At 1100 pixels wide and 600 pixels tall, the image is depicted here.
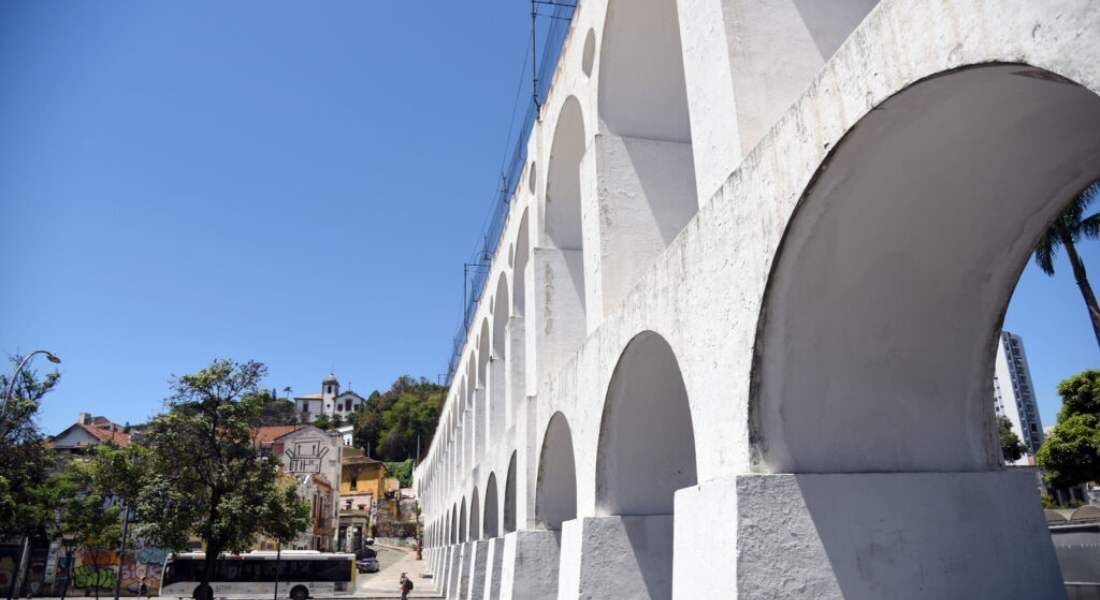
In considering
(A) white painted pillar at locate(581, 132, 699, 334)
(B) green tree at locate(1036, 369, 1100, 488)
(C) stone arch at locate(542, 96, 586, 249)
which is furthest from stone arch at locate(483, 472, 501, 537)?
(B) green tree at locate(1036, 369, 1100, 488)

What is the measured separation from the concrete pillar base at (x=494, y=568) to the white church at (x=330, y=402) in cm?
10085

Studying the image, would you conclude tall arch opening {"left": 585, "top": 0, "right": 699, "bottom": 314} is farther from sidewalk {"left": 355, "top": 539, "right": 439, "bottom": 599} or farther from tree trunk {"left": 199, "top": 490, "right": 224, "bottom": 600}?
sidewalk {"left": 355, "top": 539, "right": 439, "bottom": 599}

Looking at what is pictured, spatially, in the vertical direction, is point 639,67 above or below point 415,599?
above

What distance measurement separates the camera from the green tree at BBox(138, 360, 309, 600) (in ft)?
57.2

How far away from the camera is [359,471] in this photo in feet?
230

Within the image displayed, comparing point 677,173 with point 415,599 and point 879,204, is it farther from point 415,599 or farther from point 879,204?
point 415,599

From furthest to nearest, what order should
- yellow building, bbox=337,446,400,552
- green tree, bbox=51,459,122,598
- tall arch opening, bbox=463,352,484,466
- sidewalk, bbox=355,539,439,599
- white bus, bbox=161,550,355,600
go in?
yellow building, bbox=337,446,400,552 → sidewalk, bbox=355,539,439,599 → white bus, bbox=161,550,355,600 → green tree, bbox=51,459,122,598 → tall arch opening, bbox=463,352,484,466

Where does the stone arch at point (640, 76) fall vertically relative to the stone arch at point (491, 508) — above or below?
above

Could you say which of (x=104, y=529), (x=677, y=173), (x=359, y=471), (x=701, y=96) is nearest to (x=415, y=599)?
(x=104, y=529)

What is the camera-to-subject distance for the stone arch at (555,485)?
35.4 ft

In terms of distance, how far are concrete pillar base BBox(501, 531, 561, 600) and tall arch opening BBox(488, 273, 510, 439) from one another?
21.1 feet

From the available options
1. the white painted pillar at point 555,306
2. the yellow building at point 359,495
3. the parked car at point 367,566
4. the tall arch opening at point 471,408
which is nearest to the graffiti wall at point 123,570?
the parked car at point 367,566

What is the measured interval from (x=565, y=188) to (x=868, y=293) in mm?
8545

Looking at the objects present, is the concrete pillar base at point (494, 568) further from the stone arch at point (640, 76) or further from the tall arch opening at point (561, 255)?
the stone arch at point (640, 76)
